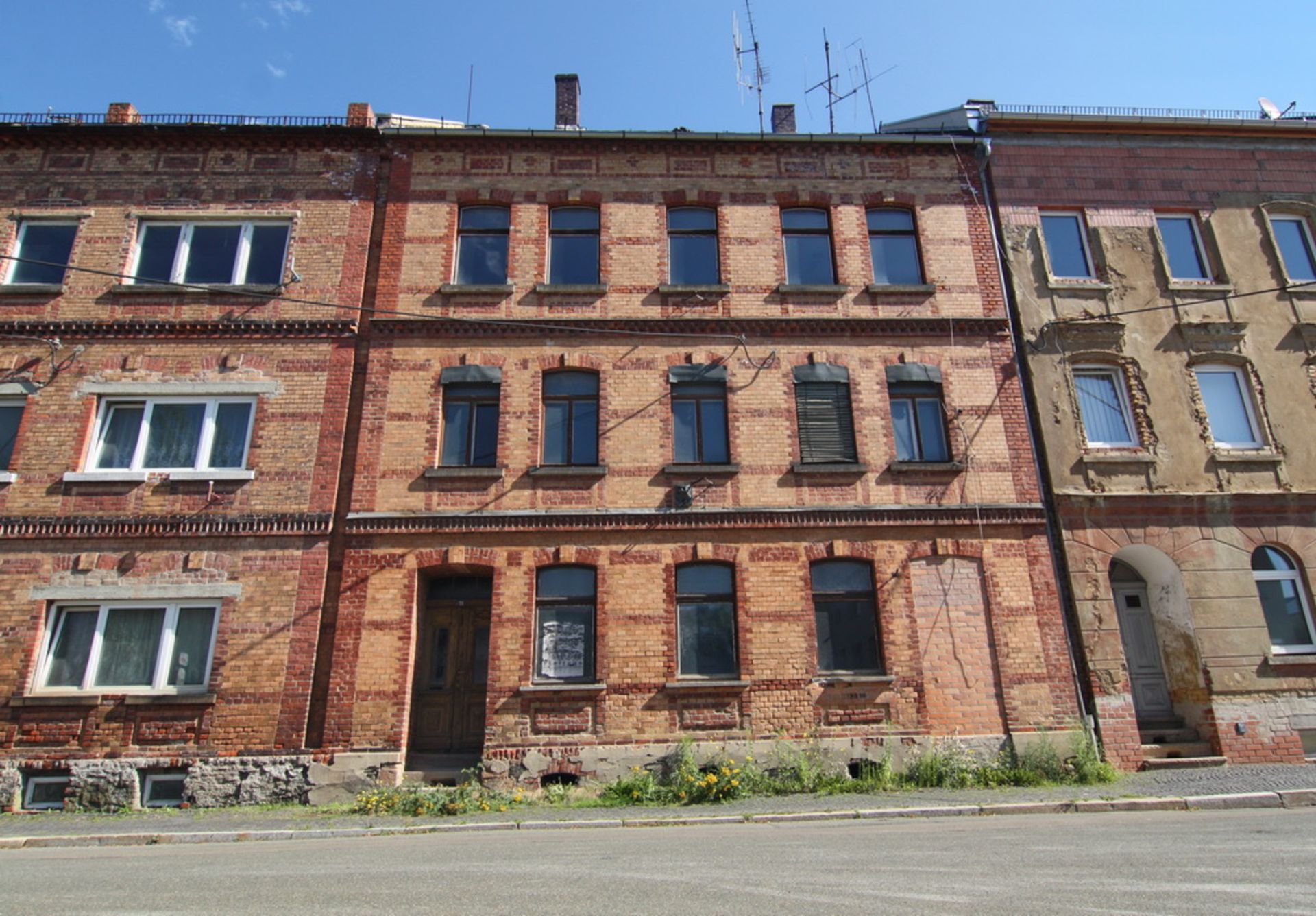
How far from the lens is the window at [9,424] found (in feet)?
38.6

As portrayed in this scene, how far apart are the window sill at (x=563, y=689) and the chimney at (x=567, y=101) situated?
1139cm

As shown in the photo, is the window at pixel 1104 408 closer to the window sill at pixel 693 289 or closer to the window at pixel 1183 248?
the window at pixel 1183 248

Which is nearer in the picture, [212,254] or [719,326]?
[719,326]

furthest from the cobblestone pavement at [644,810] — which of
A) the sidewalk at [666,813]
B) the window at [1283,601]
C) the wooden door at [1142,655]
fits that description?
the window at [1283,601]

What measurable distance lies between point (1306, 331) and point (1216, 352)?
1.98m

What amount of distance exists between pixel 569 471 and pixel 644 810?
5.27 m

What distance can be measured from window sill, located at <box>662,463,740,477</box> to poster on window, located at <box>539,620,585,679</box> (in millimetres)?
2895

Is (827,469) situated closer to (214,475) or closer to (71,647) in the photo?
(214,475)

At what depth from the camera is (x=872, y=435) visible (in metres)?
12.5

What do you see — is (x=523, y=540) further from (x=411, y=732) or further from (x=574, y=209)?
(x=574, y=209)

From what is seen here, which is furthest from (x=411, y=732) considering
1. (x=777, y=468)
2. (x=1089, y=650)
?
(x=1089, y=650)

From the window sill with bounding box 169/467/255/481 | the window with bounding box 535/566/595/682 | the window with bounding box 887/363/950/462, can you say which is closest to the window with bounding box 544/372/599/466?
the window with bounding box 535/566/595/682

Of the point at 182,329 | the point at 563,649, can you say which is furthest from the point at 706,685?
the point at 182,329

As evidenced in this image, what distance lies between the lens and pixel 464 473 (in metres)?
11.8
